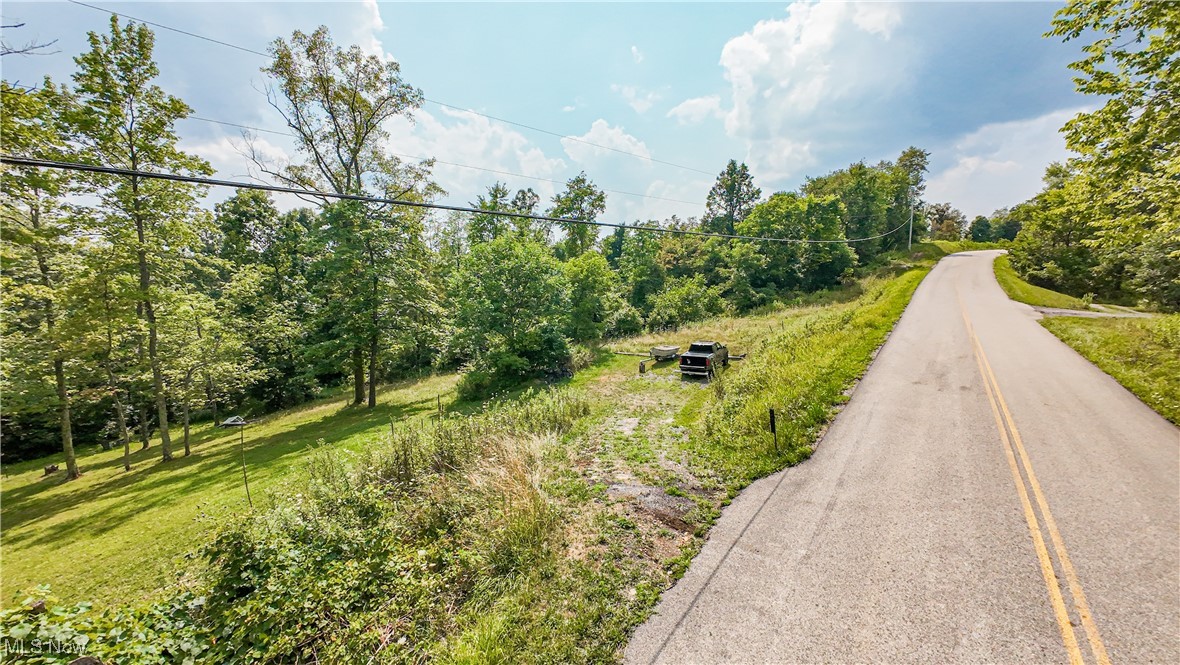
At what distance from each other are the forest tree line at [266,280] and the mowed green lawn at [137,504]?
1.92 meters

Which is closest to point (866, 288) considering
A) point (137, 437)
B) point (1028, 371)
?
point (1028, 371)

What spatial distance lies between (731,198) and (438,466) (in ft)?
192

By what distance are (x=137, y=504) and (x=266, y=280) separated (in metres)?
28.1

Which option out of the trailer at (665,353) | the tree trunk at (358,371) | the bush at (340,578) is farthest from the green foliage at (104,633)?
the tree trunk at (358,371)

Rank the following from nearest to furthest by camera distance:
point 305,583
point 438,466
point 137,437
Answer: point 305,583, point 438,466, point 137,437

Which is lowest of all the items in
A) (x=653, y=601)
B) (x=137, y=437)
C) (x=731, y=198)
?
(x=137, y=437)

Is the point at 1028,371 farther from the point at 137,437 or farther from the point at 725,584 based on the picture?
the point at 137,437

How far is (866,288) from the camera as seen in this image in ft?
111

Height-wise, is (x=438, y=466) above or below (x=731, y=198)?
below

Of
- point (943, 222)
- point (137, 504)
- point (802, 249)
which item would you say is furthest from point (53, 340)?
point (943, 222)

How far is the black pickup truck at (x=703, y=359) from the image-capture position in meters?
16.1

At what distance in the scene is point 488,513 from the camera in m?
5.77

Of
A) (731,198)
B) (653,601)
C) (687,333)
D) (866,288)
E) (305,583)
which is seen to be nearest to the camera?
(305,583)

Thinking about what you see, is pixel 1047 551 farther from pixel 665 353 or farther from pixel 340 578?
pixel 665 353
